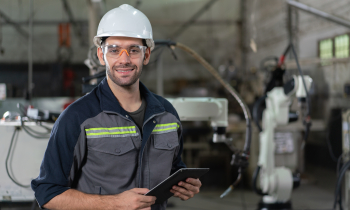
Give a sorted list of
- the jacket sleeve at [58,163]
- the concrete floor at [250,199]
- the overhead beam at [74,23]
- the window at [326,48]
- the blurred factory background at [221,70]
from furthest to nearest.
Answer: the overhead beam at [74,23] < the window at [326,48] < the concrete floor at [250,199] < the blurred factory background at [221,70] < the jacket sleeve at [58,163]

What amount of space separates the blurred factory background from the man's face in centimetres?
73

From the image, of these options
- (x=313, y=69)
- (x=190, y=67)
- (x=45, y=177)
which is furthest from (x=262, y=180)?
(x=190, y=67)

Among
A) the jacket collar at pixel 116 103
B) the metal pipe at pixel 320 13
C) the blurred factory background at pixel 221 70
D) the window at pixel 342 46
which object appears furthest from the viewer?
the window at pixel 342 46

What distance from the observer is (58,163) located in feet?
3.48

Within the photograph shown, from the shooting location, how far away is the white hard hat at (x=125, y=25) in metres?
1.20

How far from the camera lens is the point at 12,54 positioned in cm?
755

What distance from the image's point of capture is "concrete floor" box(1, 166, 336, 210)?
341cm

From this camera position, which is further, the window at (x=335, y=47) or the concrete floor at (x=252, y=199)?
the window at (x=335, y=47)

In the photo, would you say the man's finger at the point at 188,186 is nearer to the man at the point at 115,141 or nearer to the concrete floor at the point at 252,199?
the man at the point at 115,141

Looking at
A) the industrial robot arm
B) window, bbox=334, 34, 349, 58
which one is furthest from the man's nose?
window, bbox=334, 34, 349, 58

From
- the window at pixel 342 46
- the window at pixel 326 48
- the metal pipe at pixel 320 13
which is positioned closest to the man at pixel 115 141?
the metal pipe at pixel 320 13

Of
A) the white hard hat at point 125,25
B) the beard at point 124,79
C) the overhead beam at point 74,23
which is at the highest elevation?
the overhead beam at point 74,23

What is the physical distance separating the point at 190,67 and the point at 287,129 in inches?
187

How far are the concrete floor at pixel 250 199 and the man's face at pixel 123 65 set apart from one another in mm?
2446
